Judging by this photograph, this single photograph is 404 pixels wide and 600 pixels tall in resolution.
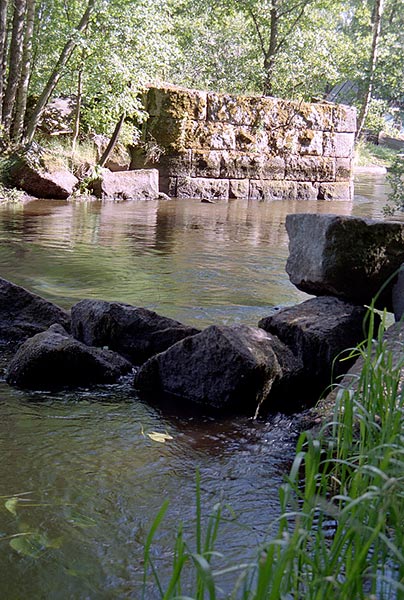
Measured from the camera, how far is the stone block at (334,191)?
20.4 meters

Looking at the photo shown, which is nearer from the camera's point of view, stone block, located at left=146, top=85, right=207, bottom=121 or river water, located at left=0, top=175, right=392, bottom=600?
river water, located at left=0, top=175, right=392, bottom=600

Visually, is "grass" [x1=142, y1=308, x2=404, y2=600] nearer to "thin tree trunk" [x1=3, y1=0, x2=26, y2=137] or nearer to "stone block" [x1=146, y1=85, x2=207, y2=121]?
"thin tree trunk" [x1=3, y1=0, x2=26, y2=137]

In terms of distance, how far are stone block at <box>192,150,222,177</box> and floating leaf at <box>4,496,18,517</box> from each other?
16.0m

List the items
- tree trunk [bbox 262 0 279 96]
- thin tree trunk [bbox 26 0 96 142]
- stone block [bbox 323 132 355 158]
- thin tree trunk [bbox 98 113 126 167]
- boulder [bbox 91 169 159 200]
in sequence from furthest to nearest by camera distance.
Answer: tree trunk [bbox 262 0 279 96] → stone block [bbox 323 132 355 158] → thin tree trunk [bbox 98 113 126 167] → boulder [bbox 91 169 159 200] → thin tree trunk [bbox 26 0 96 142]

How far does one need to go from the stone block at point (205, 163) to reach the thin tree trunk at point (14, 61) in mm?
4600

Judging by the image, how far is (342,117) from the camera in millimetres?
20844

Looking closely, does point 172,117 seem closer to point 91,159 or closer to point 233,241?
point 91,159

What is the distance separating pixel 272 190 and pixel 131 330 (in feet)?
49.3

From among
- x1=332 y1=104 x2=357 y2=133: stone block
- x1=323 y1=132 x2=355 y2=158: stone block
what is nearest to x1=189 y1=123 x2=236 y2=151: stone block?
x1=323 y1=132 x2=355 y2=158: stone block

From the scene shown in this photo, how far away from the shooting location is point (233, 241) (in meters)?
11.3

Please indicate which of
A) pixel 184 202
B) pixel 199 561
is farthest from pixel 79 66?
pixel 199 561

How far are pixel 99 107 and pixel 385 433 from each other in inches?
611

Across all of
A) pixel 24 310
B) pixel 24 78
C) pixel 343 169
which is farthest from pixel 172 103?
pixel 24 310

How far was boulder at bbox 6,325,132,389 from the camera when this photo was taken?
471 centimetres
